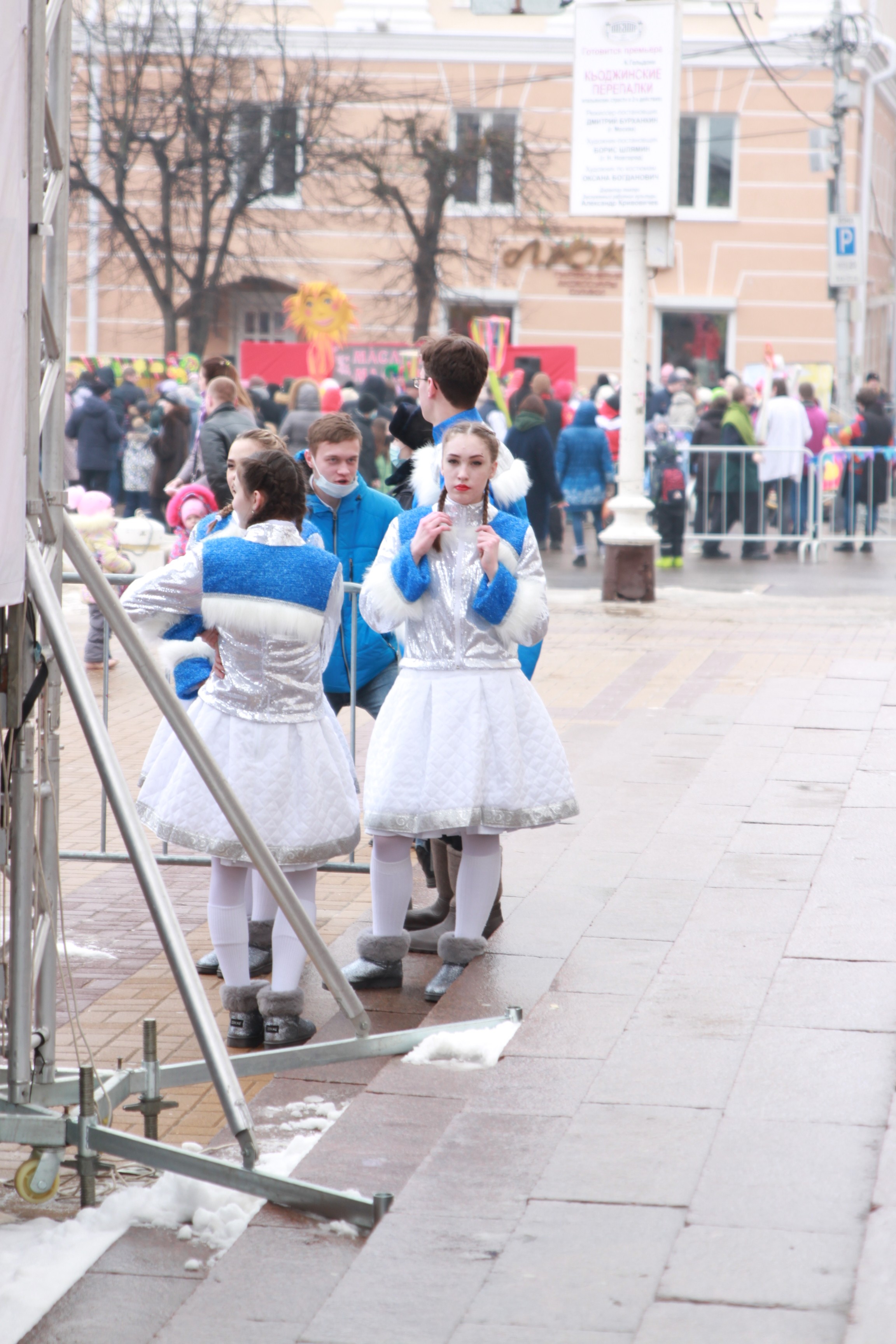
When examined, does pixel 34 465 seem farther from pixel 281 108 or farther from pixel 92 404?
pixel 281 108

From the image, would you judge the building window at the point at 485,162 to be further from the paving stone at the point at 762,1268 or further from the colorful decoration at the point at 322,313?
the paving stone at the point at 762,1268

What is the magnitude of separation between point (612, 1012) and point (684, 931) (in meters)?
0.74

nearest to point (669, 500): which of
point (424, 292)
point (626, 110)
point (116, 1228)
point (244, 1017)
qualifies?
point (626, 110)

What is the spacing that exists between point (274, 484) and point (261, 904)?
4.47ft

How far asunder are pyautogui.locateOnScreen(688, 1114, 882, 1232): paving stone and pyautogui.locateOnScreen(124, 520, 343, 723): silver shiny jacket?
69.4 inches

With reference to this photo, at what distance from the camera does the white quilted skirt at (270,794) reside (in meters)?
4.64

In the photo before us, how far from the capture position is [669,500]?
56.0ft

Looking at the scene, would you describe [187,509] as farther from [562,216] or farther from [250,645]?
[562,216]

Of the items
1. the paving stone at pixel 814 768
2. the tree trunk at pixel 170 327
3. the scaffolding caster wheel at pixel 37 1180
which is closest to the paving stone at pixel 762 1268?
the scaffolding caster wheel at pixel 37 1180

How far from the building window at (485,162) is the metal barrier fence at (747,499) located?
16.0 meters

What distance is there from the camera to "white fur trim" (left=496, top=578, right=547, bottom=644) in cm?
477

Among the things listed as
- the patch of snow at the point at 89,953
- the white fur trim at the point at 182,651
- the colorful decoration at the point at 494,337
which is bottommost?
the patch of snow at the point at 89,953

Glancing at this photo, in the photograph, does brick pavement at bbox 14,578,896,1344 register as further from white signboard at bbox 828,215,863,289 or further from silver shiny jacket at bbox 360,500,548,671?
white signboard at bbox 828,215,863,289

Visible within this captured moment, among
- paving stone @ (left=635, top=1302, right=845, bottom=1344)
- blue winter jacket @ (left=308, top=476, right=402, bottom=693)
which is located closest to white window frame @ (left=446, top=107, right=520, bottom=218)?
blue winter jacket @ (left=308, top=476, right=402, bottom=693)
